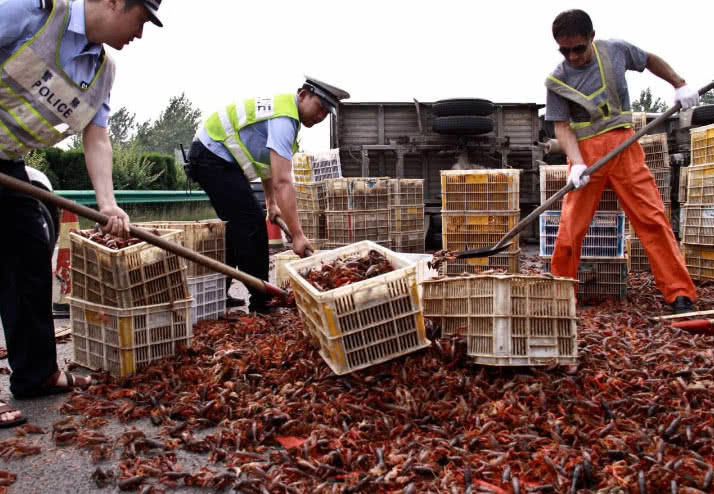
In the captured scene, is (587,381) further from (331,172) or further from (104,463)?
(331,172)

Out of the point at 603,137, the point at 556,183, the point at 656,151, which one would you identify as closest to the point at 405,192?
the point at 556,183

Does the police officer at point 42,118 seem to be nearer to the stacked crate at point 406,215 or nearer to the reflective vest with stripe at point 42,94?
the reflective vest with stripe at point 42,94

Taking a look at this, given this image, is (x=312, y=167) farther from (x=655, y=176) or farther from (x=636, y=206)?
(x=636, y=206)

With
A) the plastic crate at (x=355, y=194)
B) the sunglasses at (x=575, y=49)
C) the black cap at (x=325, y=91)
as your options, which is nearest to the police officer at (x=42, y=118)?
the black cap at (x=325, y=91)

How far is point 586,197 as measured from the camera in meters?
6.59

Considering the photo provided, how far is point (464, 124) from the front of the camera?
14023mm

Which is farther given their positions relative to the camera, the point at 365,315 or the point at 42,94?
the point at 365,315

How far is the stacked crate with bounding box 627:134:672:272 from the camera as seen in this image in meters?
9.58

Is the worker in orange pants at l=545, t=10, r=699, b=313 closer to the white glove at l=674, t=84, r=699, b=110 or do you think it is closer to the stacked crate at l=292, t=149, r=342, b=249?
the white glove at l=674, t=84, r=699, b=110

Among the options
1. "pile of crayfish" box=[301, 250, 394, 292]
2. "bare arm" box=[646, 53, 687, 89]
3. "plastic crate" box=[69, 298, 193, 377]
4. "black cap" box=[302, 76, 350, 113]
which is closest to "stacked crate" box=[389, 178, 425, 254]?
"black cap" box=[302, 76, 350, 113]

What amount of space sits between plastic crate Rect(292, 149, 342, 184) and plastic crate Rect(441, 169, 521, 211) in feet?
12.7

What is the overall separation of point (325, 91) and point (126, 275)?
2710mm

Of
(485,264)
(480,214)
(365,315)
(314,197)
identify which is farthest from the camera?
(314,197)

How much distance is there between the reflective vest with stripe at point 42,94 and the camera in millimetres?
3752
